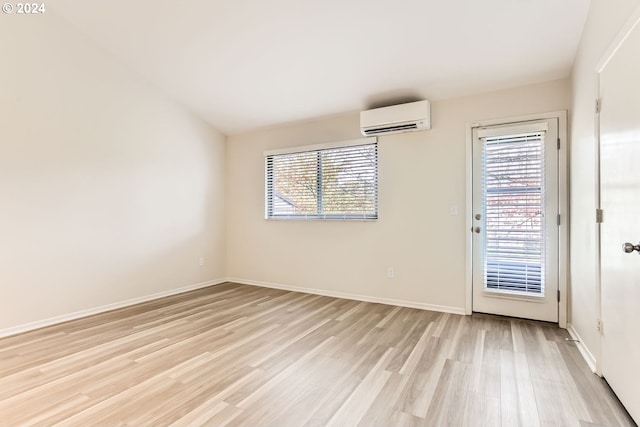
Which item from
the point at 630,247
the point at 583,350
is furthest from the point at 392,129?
the point at 583,350

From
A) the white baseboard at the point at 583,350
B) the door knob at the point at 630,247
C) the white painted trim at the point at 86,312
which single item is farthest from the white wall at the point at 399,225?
the door knob at the point at 630,247

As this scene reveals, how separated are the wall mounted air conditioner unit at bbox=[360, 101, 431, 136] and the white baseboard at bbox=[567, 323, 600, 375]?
2.39 m

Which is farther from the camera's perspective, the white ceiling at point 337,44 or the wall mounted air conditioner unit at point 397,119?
the wall mounted air conditioner unit at point 397,119

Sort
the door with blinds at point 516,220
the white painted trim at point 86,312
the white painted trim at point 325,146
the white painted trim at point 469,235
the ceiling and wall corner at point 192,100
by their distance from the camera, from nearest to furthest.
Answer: the ceiling and wall corner at point 192,100 < the white painted trim at point 86,312 < the door with blinds at point 516,220 < the white painted trim at point 469,235 < the white painted trim at point 325,146

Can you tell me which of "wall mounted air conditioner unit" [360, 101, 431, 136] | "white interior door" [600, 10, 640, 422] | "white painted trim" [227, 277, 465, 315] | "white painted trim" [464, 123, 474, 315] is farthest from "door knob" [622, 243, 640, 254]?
"wall mounted air conditioner unit" [360, 101, 431, 136]

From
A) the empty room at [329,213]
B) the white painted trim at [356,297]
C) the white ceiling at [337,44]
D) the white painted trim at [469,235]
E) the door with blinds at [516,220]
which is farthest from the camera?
the white painted trim at [356,297]

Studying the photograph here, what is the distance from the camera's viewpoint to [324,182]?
4.54 meters

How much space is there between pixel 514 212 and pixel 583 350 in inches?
52.4

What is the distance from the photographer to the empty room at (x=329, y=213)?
1.92 m

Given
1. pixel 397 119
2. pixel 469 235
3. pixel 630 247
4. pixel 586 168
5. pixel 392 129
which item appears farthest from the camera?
pixel 392 129

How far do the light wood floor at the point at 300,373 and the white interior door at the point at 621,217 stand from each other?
25 cm

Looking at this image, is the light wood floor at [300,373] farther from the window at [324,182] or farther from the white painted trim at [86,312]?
the window at [324,182]

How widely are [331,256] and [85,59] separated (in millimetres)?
3617

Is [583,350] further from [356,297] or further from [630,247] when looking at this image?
[356,297]
